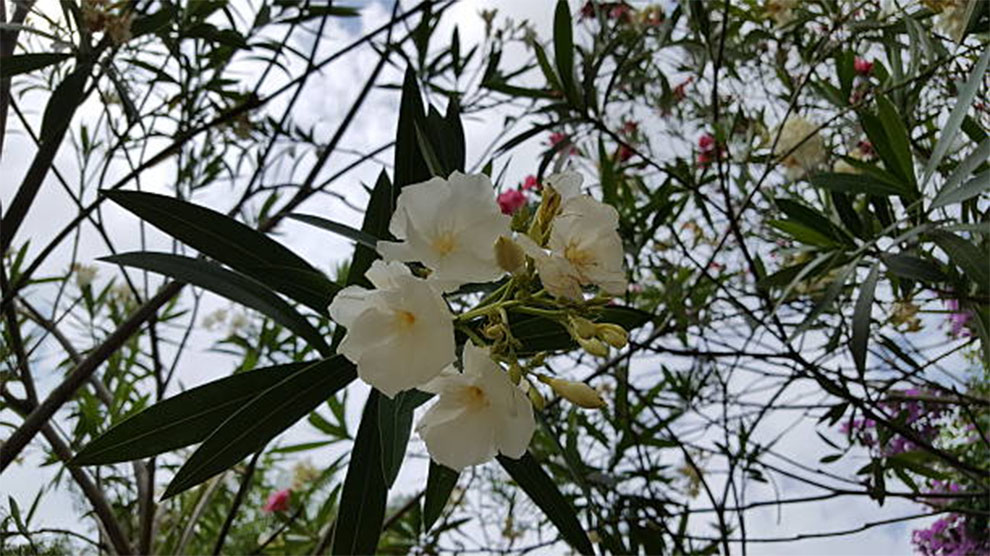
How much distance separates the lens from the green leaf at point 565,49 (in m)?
1.19

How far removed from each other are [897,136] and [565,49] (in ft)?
1.51

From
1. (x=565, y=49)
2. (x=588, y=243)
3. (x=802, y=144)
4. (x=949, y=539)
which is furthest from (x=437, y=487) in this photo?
(x=949, y=539)

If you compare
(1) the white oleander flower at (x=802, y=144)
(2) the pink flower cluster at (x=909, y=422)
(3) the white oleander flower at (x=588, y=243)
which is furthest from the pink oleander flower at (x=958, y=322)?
(3) the white oleander flower at (x=588, y=243)

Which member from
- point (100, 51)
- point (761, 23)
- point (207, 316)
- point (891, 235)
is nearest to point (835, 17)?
point (761, 23)

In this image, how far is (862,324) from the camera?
97 centimetres

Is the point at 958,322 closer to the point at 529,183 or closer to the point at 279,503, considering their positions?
the point at 529,183

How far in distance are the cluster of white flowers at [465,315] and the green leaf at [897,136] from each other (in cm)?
67

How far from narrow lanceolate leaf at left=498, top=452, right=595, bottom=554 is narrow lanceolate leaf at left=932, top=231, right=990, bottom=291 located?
1.63ft

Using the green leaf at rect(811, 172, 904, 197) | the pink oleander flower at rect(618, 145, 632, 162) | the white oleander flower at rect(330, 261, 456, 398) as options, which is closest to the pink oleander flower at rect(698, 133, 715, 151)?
the pink oleander flower at rect(618, 145, 632, 162)

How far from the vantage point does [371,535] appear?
656mm

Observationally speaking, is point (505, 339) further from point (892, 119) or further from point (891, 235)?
point (891, 235)

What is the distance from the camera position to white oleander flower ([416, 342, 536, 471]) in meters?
0.49

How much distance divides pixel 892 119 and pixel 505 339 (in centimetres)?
74

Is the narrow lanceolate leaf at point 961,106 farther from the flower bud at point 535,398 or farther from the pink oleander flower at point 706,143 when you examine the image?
the pink oleander flower at point 706,143
